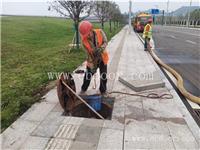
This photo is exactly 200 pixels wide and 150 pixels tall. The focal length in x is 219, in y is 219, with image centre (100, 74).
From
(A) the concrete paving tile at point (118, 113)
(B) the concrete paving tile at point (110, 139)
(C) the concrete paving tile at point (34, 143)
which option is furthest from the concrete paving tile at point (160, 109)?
(C) the concrete paving tile at point (34, 143)

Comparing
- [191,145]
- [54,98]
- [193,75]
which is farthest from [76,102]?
[193,75]

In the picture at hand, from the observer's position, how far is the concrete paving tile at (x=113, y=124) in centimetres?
357

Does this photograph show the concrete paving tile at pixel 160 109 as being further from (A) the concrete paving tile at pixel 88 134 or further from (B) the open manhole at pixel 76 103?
(A) the concrete paving tile at pixel 88 134

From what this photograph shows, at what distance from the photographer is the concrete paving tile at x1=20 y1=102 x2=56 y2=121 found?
3.91m

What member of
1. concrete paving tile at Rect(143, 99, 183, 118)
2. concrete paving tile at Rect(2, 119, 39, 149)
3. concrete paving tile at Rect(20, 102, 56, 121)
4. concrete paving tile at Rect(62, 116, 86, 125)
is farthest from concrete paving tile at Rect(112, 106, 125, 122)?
concrete paving tile at Rect(2, 119, 39, 149)

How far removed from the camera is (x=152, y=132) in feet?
11.3

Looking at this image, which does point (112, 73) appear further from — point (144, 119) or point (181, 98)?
point (144, 119)

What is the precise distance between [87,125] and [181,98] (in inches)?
97.6

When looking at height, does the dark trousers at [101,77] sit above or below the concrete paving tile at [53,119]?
above

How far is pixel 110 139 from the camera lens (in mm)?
3234

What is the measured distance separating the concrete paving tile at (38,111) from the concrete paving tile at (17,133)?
155 mm

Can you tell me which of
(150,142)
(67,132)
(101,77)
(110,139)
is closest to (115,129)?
(110,139)

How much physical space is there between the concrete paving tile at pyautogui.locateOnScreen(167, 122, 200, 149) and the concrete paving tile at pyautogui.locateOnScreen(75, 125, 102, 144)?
45.2 inches

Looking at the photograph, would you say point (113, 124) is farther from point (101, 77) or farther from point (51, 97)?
point (51, 97)
